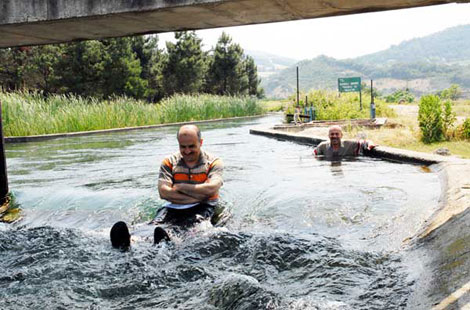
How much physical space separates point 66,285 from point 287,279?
158cm

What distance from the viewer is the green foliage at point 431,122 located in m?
10.7

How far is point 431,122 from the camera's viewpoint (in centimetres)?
1073

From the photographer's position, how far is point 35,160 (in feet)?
35.6

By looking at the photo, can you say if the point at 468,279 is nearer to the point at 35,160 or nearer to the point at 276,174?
the point at 276,174

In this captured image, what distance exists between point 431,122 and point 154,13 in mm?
8411

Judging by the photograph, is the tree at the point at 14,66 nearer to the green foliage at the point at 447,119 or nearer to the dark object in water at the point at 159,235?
the green foliage at the point at 447,119

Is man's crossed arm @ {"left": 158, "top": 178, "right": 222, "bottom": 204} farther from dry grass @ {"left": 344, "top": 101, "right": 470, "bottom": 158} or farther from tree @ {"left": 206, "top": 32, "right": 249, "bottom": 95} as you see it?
tree @ {"left": 206, "top": 32, "right": 249, "bottom": 95}

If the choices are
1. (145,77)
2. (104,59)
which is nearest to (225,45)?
(145,77)

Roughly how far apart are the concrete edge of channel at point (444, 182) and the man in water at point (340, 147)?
0.75 ft

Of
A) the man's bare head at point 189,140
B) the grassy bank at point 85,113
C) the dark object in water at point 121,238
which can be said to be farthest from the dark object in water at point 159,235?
the grassy bank at point 85,113

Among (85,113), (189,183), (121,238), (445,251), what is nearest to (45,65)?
(85,113)

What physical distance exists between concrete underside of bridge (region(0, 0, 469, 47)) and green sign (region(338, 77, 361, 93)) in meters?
18.6

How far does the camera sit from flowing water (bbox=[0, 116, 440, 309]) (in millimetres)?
3189

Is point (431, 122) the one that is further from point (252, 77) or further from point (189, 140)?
point (252, 77)
